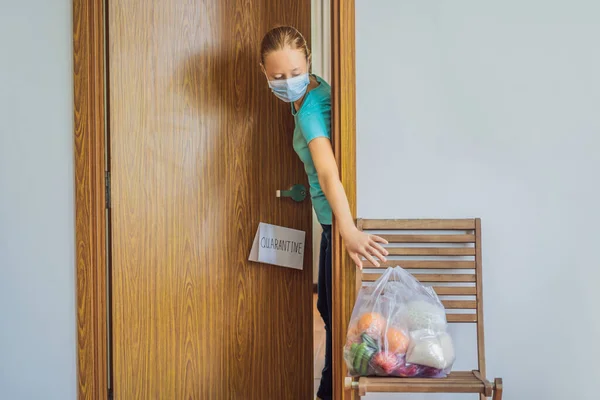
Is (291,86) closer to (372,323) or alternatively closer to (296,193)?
(296,193)

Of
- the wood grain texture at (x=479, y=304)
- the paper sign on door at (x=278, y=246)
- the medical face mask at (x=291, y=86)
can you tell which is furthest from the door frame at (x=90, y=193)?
the wood grain texture at (x=479, y=304)

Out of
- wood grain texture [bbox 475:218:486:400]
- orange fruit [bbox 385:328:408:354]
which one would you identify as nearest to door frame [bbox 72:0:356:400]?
orange fruit [bbox 385:328:408:354]

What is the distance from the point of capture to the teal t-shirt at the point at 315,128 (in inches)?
64.6

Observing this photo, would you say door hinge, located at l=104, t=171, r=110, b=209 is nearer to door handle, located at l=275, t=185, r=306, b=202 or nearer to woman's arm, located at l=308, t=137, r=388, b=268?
door handle, located at l=275, t=185, r=306, b=202

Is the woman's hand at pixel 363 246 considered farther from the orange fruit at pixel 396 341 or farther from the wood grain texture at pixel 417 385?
the wood grain texture at pixel 417 385

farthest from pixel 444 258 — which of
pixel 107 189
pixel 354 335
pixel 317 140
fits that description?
pixel 107 189

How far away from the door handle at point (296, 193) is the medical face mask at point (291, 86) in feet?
1.15

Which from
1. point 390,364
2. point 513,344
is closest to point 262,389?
point 390,364

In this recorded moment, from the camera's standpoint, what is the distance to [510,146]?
1635 mm

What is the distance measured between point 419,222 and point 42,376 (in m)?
1.30

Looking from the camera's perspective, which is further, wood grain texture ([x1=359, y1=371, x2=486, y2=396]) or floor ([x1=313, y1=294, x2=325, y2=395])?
floor ([x1=313, y1=294, x2=325, y2=395])

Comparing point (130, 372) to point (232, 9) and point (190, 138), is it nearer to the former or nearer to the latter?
point (190, 138)

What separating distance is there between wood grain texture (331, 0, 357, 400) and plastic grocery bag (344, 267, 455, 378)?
0.16 m

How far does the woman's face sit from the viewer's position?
64.1 inches
